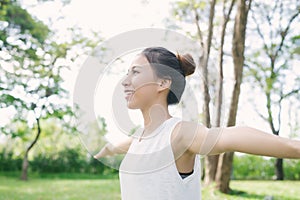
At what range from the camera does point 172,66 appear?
39.1 inches

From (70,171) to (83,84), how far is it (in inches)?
423

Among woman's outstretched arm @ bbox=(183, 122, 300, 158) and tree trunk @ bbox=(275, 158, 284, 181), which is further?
tree trunk @ bbox=(275, 158, 284, 181)

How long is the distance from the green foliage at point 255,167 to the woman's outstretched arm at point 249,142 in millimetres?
10759

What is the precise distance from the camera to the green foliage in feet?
36.9

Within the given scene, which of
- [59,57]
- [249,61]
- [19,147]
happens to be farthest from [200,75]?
[19,147]

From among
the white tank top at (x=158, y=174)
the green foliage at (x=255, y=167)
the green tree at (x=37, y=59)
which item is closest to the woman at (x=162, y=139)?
the white tank top at (x=158, y=174)

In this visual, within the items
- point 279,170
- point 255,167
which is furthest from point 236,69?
point 255,167

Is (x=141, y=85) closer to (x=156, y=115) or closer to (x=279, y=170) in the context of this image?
(x=156, y=115)

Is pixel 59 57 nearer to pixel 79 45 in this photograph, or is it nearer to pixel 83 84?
pixel 79 45

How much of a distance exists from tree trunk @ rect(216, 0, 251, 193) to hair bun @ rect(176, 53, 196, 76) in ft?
14.8

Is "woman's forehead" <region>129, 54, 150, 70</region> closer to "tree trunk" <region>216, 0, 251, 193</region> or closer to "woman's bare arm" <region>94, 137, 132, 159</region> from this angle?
"woman's bare arm" <region>94, 137, 132, 159</region>

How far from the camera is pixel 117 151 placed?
119 centimetres

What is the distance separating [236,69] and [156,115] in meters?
4.66

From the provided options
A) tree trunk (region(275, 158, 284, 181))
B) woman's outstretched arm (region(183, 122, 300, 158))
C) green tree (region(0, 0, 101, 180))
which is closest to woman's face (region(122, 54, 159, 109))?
woman's outstretched arm (region(183, 122, 300, 158))
